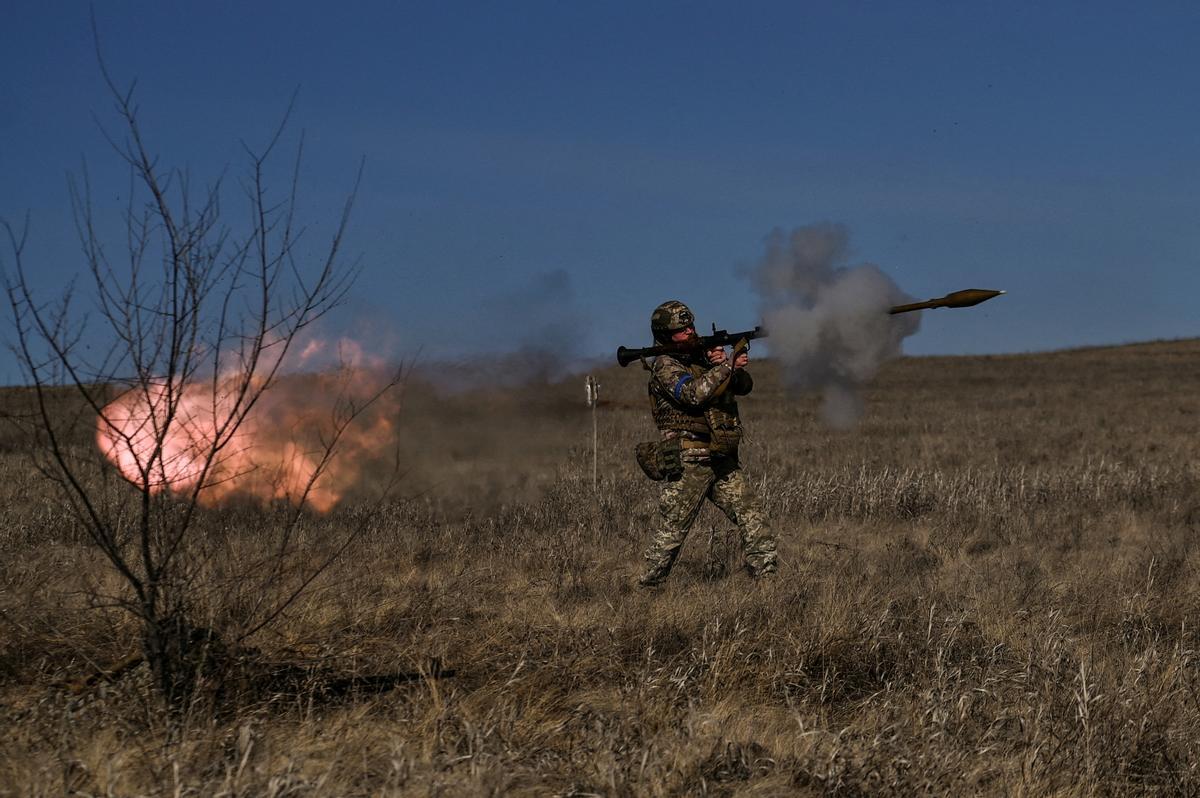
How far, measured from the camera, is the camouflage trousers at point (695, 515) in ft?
25.8

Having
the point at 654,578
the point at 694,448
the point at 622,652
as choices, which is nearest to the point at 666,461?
the point at 694,448

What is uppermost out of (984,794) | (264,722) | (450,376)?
(450,376)

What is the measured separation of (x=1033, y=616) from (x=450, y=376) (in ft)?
24.1

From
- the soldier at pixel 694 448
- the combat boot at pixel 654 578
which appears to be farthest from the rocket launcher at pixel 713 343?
the combat boot at pixel 654 578

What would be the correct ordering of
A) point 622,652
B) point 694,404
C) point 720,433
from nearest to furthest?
point 622,652 < point 694,404 < point 720,433

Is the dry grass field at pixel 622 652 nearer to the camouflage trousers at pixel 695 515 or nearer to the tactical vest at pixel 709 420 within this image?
the camouflage trousers at pixel 695 515

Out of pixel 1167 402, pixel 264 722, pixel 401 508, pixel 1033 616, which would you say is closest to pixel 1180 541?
pixel 1033 616

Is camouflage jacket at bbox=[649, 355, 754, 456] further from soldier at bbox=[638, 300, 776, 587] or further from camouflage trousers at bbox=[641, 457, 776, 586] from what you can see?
camouflage trousers at bbox=[641, 457, 776, 586]

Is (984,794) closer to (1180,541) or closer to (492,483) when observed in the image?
(1180,541)

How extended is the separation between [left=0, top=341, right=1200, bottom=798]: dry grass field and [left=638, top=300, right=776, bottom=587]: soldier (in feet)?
0.95

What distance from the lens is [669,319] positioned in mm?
8039

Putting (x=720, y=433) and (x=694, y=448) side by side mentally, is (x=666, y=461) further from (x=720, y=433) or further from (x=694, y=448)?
(x=720, y=433)

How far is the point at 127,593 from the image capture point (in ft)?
20.9

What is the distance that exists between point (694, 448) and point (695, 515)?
501 mm
